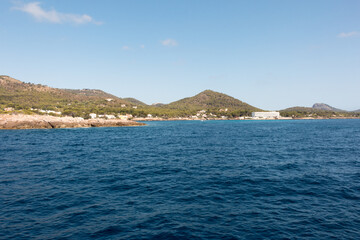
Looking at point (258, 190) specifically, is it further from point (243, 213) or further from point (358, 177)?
point (358, 177)

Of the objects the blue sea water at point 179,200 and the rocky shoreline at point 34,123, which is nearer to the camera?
the blue sea water at point 179,200

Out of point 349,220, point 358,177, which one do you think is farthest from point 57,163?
point 358,177

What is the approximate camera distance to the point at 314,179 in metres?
23.0

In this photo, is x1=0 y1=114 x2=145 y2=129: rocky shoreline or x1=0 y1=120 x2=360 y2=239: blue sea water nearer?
x1=0 y1=120 x2=360 y2=239: blue sea water

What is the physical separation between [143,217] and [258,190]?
11.7 meters

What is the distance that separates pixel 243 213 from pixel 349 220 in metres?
7.18

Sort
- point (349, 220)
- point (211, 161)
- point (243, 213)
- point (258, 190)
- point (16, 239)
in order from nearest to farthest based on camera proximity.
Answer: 1. point (16, 239)
2. point (349, 220)
3. point (243, 213)
4. point (258, 190)
5. point (211, 161)

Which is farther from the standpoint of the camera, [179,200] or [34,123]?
[34,123]

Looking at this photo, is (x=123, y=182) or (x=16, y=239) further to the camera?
(x=123, y=182)

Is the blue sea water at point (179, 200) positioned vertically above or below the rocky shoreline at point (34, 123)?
below

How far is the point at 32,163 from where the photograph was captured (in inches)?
1196

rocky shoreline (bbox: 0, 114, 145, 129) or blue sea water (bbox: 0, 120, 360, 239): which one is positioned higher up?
rocky shoreline (bbox: 0, 114, 145, 129)

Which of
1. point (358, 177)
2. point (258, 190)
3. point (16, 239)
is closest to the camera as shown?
point (16, 239)

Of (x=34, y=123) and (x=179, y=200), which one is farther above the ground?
(x=34, y=123)
